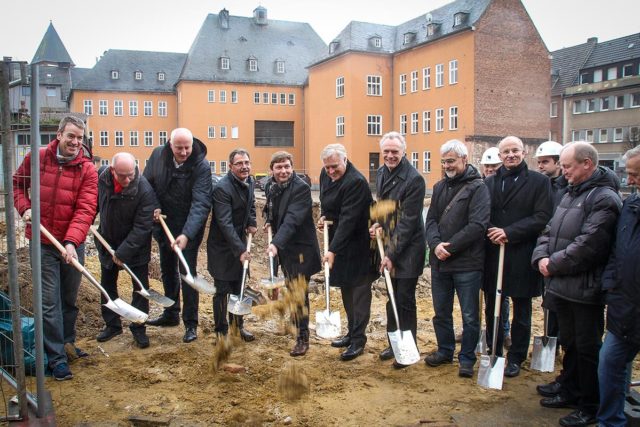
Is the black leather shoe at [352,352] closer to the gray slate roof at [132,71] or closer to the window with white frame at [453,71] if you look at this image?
the window with white frame at [453,71]

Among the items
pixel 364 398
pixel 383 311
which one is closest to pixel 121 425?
pixel 364 398

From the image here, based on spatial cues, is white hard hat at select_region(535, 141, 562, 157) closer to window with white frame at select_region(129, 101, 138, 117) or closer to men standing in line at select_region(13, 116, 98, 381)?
men standing in line at select_region(13, 116, 98, 381)

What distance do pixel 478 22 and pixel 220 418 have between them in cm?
3482

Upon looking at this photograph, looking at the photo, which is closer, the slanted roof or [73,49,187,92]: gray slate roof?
[73,49,187,92]: gray slate roof

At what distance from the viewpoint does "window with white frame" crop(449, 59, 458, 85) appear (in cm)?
3591

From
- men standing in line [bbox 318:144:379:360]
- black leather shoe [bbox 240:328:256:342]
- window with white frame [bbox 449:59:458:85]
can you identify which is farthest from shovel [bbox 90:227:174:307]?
window with white frame [bbox 449:59:458:85]

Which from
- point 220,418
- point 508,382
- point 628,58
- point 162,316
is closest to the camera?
point 220,418

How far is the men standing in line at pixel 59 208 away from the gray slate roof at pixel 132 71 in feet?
174

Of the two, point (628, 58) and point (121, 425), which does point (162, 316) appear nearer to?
point (121, 425)

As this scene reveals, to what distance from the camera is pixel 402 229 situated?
5422 millimetres

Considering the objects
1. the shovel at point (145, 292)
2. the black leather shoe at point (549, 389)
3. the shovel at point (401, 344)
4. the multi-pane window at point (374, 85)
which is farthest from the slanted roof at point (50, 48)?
the black leather shoe at point (549, 389)

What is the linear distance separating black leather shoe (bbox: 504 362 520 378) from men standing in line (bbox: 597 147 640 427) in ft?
4.25

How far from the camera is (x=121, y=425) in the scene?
4215 millimetres

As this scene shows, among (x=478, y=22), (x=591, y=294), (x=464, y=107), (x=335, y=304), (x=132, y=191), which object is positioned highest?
(x=478, y=22)
